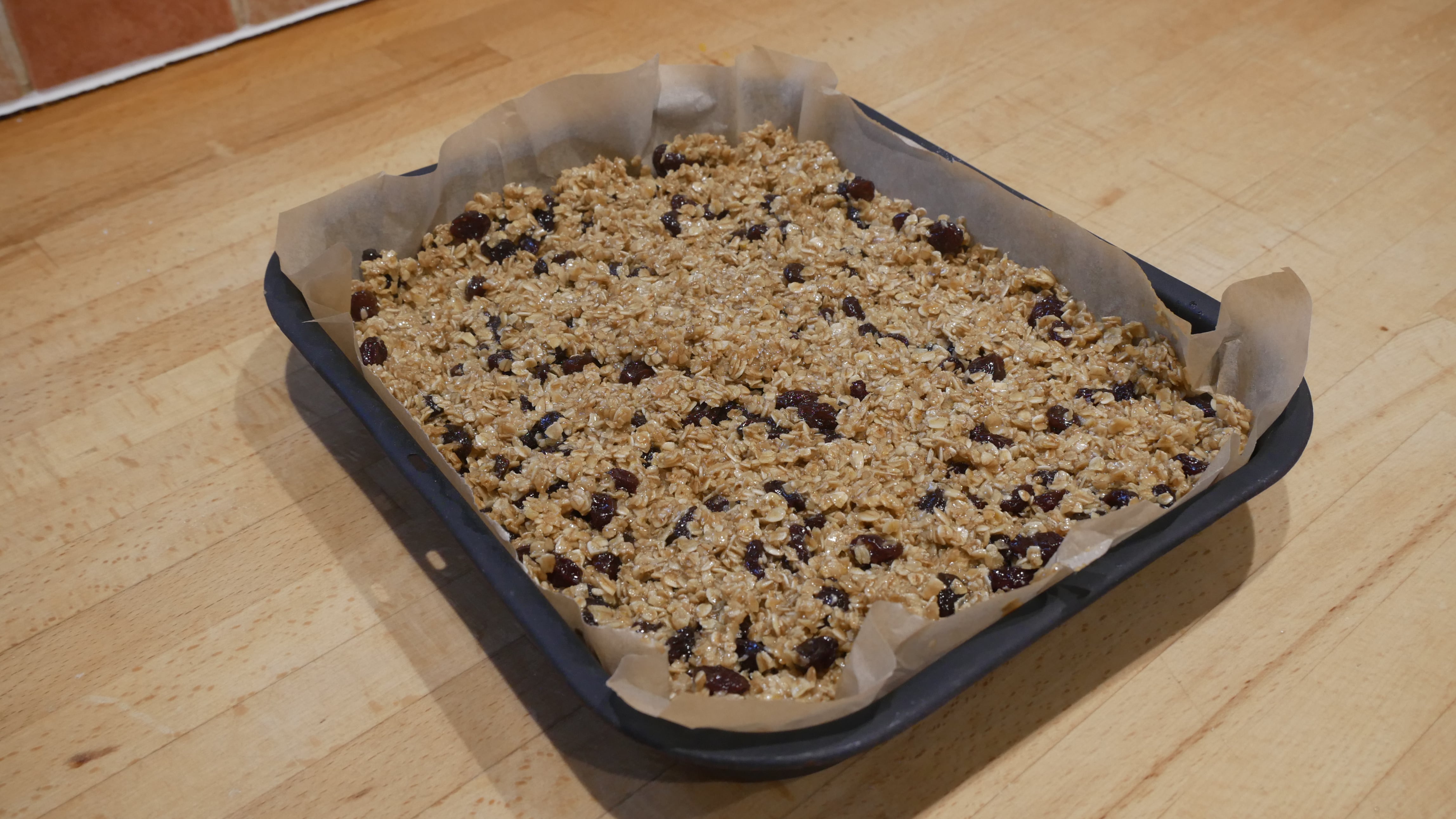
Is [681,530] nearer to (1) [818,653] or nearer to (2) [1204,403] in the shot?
(1) [818,653]

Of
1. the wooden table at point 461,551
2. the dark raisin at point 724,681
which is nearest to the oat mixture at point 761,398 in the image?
the dark raisin at point 724,681

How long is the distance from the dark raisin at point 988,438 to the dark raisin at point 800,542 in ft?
0.71

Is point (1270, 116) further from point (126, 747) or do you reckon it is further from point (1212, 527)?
point (126, 747)

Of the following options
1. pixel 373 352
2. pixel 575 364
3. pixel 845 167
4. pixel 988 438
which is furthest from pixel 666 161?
pixel 988 438

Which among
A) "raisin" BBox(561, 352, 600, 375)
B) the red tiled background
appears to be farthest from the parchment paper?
the red tiled background

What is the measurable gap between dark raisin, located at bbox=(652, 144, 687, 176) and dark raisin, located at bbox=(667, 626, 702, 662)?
2.36 ft

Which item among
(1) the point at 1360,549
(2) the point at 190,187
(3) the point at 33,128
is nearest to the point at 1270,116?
(1) the point at 1360,549

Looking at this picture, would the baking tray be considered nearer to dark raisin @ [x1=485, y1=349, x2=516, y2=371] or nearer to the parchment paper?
the parchment paper

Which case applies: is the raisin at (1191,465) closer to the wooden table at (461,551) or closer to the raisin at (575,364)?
the wooden table at (461,551)

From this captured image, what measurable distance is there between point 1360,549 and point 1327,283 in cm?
49

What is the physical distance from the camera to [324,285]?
1206mm

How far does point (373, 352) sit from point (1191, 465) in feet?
2.73

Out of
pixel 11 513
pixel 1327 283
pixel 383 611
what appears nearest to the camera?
pixel 383 611

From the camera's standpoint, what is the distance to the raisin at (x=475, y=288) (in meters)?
1.33
